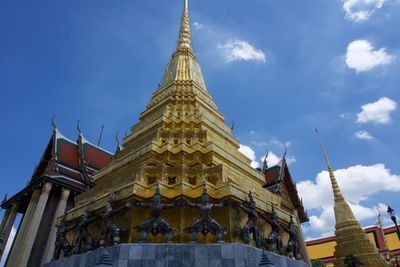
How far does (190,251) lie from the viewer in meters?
8.07

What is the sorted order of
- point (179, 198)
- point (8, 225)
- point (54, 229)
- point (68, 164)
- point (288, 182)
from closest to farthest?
point (179, 198) → point (54, 229) → point (8, 225) → point (68, 164) → point (288, 182)

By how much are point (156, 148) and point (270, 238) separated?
498cm

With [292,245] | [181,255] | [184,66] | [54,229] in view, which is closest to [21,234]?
[54,229]

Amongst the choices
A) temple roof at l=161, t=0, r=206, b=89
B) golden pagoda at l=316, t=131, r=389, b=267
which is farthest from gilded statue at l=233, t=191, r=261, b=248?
golden pagoda at l=316, t=131, r=389, b=267

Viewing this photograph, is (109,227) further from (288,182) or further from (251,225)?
(288,182)

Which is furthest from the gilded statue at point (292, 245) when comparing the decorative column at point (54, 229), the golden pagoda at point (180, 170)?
the decorative column at point (54, 229)

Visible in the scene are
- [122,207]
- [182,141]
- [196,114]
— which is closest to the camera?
[122,207]

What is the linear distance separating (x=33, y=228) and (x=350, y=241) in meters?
18.6

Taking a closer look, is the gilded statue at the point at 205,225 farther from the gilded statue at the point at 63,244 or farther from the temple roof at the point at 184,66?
the temple roof at the point at 184,66

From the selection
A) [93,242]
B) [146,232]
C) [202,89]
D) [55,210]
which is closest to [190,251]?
[146,232]

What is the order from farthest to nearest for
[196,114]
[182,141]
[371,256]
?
1. [371,256]
2. [196,114]
3. [182,141]

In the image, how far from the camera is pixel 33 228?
17.0m

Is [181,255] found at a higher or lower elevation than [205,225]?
lower

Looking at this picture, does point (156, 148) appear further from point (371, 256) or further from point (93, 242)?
point (371, 256)
